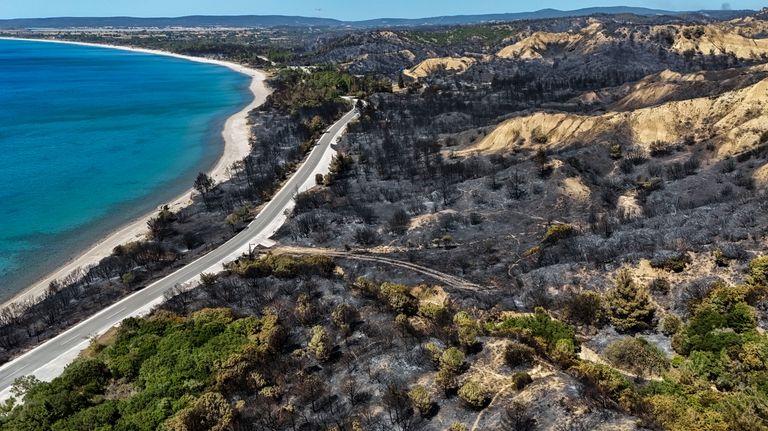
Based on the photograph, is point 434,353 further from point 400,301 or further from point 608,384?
point 608,384

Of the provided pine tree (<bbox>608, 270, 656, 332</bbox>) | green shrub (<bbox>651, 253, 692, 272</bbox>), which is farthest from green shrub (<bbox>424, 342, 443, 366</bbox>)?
green shrub (<bbox>651, 253, 692, 272</bbox>)

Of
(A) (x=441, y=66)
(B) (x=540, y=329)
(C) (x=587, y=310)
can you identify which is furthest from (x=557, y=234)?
(A) (x=441, y=66)

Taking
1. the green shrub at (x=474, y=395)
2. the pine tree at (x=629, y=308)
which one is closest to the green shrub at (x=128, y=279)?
the green shrub at (x=474, y=395)

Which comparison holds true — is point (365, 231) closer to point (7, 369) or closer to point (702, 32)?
point (7, 369)

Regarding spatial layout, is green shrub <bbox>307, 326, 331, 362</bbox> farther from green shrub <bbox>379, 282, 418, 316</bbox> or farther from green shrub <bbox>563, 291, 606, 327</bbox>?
green shrub <bbox>563, 291, 606, 327</bbox>

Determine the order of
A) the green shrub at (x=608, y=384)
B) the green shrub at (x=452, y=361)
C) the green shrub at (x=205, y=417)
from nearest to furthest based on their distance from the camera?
1. the green shrub at (x=608, y=384)
2. the green shrub at (x=205, y=417)
3. the green shrub at (x=452, y=361)

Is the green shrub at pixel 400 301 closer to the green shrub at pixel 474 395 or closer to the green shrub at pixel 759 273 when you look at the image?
the green shrub at pixel 474 395
